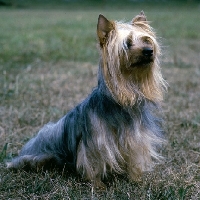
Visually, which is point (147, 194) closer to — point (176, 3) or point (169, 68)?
point (169, 68)

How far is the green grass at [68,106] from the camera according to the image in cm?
411

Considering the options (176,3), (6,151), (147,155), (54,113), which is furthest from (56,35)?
(176,3)

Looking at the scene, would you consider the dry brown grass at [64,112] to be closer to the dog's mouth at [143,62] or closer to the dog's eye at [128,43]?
the dog's mouth at [143,62]

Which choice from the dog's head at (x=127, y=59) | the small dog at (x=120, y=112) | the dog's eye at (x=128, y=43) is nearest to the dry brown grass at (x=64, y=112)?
the small dog at (x=120, y=112)

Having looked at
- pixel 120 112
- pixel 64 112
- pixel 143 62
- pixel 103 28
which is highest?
pixel 103 28

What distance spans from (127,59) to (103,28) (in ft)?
1.08

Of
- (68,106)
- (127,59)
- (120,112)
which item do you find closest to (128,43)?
(127,59)

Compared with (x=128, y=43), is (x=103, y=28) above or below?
above

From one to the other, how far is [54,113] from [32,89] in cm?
151

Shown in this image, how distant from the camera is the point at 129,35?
3.97 meters

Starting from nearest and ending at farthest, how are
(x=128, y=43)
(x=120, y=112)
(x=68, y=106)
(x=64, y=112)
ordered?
(x=128, y=43) → (x=120, y=112) → (x=64, y=112) → (x=68, y=106)

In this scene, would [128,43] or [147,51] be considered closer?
[147,51]

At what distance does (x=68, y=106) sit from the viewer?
694cm

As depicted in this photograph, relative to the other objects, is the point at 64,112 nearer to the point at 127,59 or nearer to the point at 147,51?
the point at 127,59
